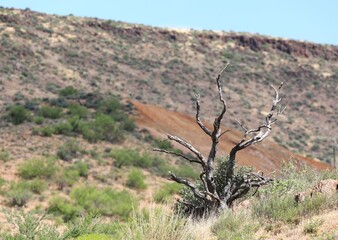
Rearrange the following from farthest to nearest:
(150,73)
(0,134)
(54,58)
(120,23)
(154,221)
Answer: (120,23) → (150,73) → (54,58) → (0,134) → (154,221)

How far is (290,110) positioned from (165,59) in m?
17.7

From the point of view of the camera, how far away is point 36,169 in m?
21.4

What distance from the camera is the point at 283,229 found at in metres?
7.52

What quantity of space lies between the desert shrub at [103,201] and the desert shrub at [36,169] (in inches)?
78.9

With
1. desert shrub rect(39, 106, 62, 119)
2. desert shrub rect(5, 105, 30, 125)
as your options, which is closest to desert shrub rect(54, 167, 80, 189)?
desert shrub rect(5, 105, 30, 125)

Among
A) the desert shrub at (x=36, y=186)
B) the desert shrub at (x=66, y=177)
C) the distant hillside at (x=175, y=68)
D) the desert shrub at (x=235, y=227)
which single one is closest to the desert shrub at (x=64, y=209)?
the desert shrub at (x=36, y=186)

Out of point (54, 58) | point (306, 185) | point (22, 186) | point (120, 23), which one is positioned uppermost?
point (120, 23)

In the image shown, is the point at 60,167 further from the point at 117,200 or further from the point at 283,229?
the point at 283,229

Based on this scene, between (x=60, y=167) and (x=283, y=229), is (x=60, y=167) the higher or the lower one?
the lower one

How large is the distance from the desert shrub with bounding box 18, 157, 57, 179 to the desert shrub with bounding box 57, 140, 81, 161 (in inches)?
56.1

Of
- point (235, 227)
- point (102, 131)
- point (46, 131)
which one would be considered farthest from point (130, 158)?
point (235, 227)

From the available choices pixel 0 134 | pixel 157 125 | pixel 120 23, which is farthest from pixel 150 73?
pixel 0 134

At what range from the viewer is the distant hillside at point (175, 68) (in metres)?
53.2

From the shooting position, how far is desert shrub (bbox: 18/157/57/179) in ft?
69.8
